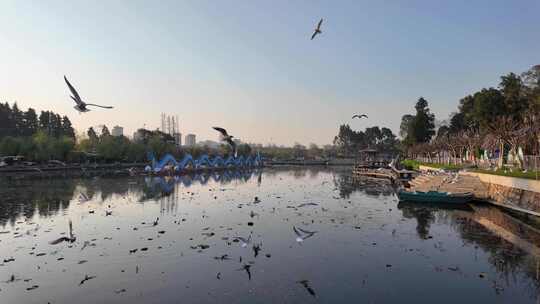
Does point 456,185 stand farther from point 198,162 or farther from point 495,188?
point 198,162

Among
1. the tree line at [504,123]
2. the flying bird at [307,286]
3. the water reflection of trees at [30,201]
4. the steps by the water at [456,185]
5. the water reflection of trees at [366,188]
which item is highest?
the tree line at [504,123]

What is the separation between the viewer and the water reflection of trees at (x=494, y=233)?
41.5ft

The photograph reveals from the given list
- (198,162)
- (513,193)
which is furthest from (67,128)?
(513,193)

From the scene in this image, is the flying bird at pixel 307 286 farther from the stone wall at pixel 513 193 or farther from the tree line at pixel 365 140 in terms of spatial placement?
the tree line at pixel 365 140

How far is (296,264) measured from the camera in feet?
43.5

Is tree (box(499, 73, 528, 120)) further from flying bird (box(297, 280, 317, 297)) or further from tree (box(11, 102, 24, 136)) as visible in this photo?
tree (box(11, 102, 24, 136))

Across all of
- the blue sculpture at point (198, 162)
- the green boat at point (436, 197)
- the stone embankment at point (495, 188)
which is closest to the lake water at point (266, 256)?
the stone embankment at point (495, 188)

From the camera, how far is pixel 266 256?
14.3 meters

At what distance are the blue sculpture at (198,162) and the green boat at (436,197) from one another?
135 feet

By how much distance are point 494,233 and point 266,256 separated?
12046mm

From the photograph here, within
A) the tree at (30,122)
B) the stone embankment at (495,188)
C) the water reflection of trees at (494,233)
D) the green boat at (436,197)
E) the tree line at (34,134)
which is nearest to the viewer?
the water reflection of trees at (494,233)

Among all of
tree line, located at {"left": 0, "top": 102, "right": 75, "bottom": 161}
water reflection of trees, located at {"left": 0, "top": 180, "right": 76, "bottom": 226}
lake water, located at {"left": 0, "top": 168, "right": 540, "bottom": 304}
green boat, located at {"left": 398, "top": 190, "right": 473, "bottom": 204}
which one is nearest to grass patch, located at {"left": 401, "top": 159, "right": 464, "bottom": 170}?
green boat, located at {"left": 398, "top": 190, "right": 473, "bottom": 204}

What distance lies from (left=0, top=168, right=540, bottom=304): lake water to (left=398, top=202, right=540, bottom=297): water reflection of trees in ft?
0.19

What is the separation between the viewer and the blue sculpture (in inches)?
2376
